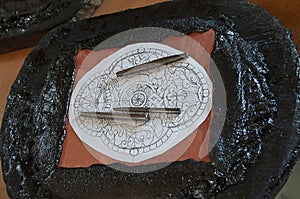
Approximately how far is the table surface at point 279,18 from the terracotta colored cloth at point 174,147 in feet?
0.55

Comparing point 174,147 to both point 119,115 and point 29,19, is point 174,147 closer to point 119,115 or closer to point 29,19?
point 119,115

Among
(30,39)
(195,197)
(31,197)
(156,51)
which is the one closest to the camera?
(195,197)

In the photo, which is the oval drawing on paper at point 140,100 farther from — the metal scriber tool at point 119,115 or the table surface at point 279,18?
the table surface at point 279,18

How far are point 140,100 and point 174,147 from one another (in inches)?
5.5

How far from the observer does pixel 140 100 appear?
3.00ft

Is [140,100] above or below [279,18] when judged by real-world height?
below

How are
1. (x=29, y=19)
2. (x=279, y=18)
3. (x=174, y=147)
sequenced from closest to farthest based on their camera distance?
(x=174, y=147) → (x=279, y=18) → (x=29, y=19)

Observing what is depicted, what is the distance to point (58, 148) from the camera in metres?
0.91

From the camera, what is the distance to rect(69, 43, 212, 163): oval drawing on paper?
2.77 ft

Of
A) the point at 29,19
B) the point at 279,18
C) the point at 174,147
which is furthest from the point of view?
the point at 29,19

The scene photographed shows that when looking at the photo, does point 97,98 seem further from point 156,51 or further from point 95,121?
point 156,51

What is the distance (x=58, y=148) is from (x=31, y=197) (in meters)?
0.11

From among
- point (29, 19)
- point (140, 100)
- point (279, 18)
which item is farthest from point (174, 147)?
point (29, 19)

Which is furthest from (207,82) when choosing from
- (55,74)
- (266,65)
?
(55,74)
